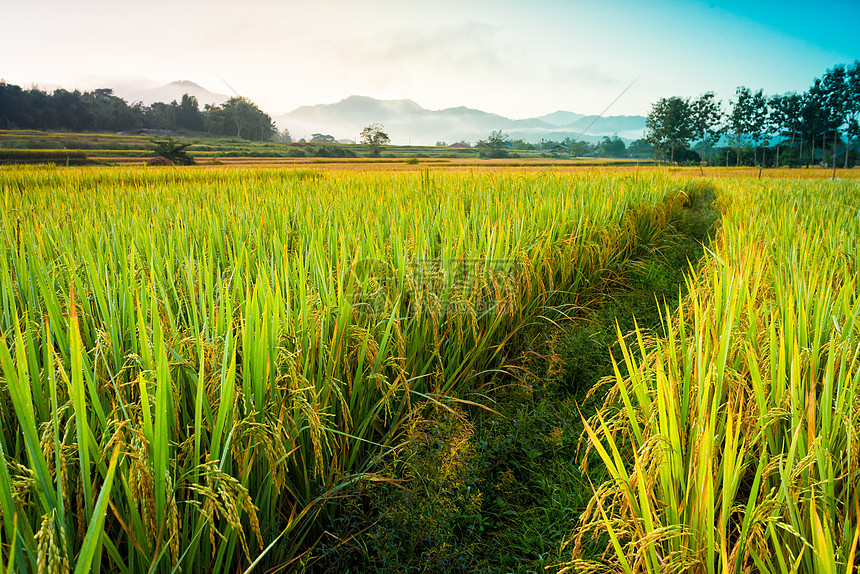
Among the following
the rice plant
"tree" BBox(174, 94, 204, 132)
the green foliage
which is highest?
"tree" BBox(174, 94, 204, 132)

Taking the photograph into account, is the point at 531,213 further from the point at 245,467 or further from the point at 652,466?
the point at 245,467

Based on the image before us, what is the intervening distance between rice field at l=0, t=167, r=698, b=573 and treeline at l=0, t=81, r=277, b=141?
4585cm

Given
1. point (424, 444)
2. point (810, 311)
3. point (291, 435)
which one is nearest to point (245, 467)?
point (291, 435)

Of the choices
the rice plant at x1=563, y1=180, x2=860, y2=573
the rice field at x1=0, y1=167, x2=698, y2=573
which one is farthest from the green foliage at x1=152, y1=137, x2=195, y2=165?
the rice plant at x1=563, y1=180, x2=860, y2=573

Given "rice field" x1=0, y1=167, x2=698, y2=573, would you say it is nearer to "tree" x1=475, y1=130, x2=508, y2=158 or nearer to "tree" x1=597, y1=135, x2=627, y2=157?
"tree" x1=475, y1=130, x2=508, y2=158

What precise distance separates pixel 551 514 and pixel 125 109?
7086cm

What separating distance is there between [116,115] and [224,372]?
228 feet

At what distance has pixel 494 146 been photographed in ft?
161

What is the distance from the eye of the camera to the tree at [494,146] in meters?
48.2

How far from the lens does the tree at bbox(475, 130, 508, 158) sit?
48.2m

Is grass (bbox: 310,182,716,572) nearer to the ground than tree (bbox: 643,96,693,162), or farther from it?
nearer to the ground

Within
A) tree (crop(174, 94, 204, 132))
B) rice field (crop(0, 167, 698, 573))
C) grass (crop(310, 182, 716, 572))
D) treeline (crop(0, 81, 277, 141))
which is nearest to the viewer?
rice field (crop(0, 167, 698, 573))

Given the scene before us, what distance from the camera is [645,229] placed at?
15.9ft

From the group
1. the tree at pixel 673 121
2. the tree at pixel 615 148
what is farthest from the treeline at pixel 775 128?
the tree at pixel 615 148
